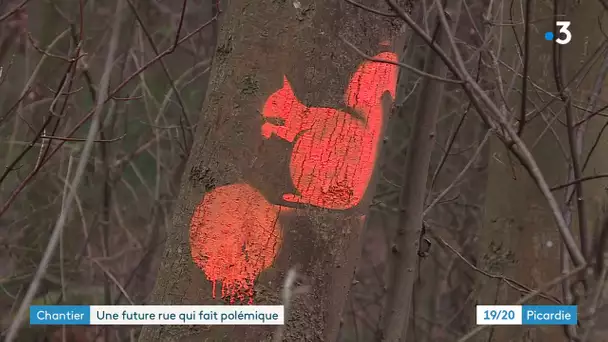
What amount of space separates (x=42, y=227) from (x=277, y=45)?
2.37 meters

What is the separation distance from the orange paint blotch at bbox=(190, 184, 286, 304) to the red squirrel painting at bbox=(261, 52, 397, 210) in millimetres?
41

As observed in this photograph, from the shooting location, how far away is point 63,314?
1.34m

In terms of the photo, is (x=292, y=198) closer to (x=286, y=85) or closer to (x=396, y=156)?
(x=286, y=85)

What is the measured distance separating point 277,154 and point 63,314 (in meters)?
0.81

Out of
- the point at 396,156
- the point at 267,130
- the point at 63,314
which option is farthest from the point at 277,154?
the point at 396,156

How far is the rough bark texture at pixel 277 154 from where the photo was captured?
0.77 m

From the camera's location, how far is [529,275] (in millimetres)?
1778

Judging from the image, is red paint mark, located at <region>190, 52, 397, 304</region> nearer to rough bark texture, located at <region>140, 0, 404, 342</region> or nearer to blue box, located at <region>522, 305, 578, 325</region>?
rough bark texture, located at <region>140, 0, 404, 342</region>

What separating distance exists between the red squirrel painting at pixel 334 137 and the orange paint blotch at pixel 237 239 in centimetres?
4

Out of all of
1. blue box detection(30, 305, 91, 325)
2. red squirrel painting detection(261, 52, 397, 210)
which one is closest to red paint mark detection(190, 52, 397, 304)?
red squirrel painting detection(261, 52, 397, 210)

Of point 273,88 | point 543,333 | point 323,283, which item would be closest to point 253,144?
point 273,88

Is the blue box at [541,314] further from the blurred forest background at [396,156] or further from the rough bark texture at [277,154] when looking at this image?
the rough bark texture at [277,154]

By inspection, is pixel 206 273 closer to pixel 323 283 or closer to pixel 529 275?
pixel 323 283

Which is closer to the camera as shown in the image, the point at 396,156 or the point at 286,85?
the point at 286,85
